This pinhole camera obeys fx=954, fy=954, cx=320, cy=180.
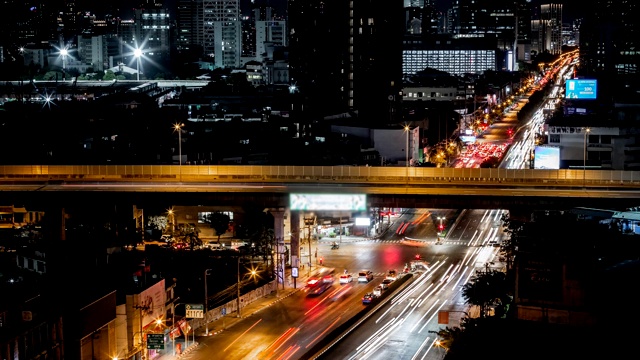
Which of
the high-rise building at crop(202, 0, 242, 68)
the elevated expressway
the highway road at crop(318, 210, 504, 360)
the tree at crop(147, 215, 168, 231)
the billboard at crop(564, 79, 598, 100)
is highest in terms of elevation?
the high-rise building at crop(202, 0, 242, 68)

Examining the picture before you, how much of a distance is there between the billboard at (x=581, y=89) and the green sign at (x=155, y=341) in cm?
4456

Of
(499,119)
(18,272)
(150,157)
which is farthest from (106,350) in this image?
(499,119)

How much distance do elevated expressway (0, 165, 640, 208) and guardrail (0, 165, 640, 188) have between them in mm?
23

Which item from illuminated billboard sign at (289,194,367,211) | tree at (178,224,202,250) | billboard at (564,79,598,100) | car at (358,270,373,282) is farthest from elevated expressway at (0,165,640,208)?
billboard at (564,79,598,100)

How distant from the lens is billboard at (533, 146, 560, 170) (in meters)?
41.0

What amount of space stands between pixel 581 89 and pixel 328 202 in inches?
1603

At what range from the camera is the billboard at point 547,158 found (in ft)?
134

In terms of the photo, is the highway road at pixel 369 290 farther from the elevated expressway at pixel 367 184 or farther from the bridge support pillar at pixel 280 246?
the elevated expressway at pixel 367 184

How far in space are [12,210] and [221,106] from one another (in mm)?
43019

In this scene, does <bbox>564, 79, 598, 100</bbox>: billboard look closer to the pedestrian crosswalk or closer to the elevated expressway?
the pedestrian crosswalk

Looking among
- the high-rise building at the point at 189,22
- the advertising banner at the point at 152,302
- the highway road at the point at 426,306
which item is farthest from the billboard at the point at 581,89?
the high-rise building at the point at 189,22

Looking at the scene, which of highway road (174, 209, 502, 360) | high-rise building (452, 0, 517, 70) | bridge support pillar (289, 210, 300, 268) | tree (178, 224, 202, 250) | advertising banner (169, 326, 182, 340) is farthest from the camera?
high-rise building (452, 0, 517, 70)

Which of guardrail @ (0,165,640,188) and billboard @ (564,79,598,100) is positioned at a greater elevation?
billboard @ (564,79,598,100)

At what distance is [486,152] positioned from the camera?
189ft
